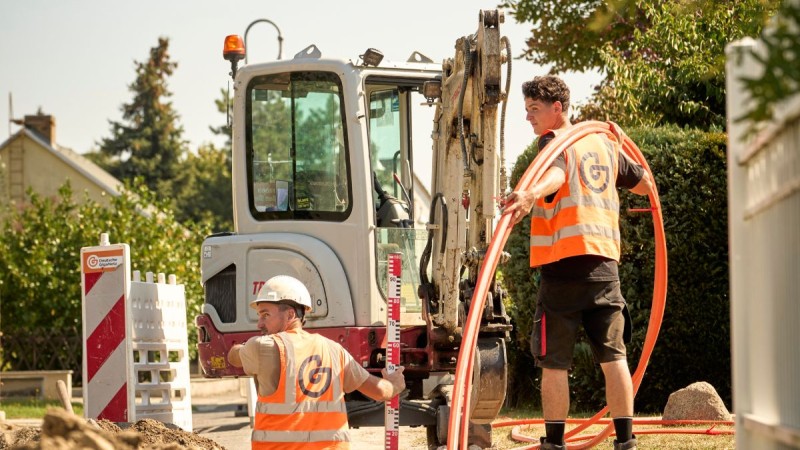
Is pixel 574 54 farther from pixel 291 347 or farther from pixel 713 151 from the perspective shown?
pixel 291 347

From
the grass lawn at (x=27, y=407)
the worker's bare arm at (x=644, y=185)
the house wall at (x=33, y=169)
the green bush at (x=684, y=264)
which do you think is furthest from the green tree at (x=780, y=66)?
the house wall at (x=33, y=169)

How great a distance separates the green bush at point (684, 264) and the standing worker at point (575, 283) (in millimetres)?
5977

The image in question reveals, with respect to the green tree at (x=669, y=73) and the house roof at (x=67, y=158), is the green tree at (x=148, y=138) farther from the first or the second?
the green tree at (x=669, y=73)

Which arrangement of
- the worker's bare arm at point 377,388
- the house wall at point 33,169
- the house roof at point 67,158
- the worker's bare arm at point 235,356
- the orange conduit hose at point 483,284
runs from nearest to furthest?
the worker's bare arm at point 235,356, the worker's bare arm at point 377,388, the orange conduit hose at point 483,284, the house roof at point 67,158, the house wall at point 33,169

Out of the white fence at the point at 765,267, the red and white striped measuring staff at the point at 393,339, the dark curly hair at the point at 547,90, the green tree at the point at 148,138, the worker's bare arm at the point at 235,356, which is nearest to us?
the white fence at the point at 765,267

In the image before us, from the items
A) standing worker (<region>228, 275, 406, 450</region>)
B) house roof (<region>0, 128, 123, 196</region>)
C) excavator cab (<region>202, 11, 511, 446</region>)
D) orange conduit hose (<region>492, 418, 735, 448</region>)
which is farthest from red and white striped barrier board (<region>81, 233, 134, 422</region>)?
house roof (<region>0, 128, 123, 196</region>)

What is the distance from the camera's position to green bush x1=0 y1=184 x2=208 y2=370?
85.0 ft

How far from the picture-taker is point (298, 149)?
10664 mm

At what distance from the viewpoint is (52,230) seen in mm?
26406

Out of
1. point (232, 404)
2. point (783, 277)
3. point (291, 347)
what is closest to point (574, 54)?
point (232, 404)

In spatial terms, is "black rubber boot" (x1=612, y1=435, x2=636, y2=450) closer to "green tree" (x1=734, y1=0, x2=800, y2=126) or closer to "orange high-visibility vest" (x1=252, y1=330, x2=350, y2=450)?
"orange high-visibility vest" (x1=252, y1=330, x2=350, y2=450)

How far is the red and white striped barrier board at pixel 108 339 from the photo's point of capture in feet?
33.2

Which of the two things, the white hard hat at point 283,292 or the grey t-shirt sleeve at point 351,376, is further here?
the grey t-shirt sleeve at point 351,376

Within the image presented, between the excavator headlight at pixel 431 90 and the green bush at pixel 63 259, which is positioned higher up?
the excavator headlight at pixel 431 90
